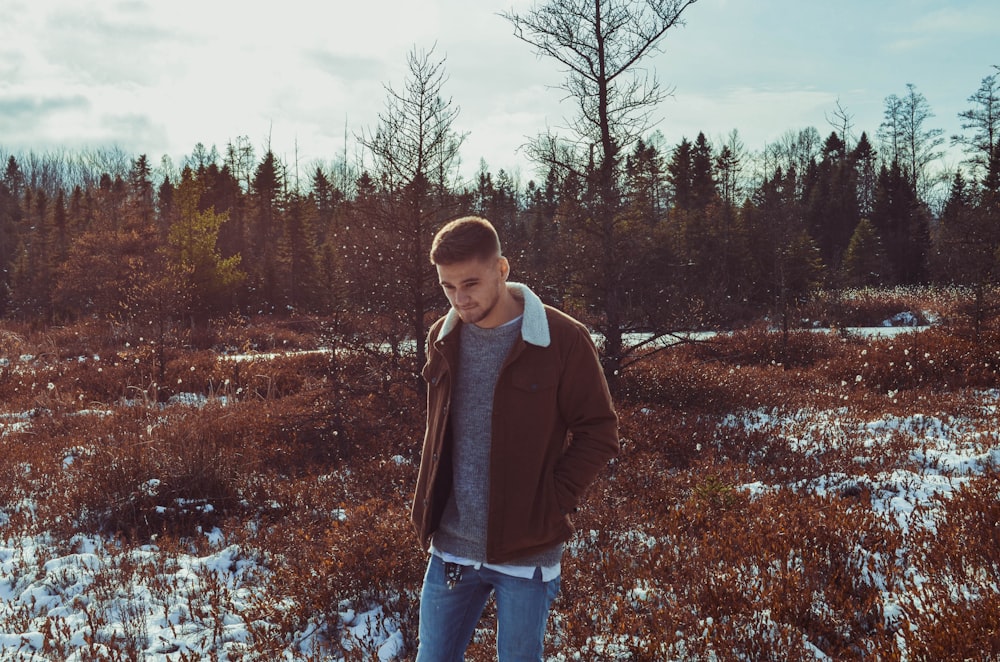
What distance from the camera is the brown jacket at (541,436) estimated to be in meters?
2.17

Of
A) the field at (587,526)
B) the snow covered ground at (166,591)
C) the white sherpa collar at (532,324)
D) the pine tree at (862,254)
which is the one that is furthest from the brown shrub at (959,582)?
the pine tree at (862,254)

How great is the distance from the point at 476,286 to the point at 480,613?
3.93ft

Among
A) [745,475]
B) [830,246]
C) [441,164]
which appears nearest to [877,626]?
[745,475]

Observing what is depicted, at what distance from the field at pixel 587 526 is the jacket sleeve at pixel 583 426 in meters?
2.10

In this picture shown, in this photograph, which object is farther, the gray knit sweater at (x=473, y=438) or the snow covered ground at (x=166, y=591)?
the snow covered ground at (x=166, y=591)

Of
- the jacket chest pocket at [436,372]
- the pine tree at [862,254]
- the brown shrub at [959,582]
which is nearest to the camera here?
the jacket chest pocket at [436,372]

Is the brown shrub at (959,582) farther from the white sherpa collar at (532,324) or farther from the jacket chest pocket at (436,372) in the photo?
the jacket chest pocket at (436,372)

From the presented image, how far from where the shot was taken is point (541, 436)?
222 centimetres

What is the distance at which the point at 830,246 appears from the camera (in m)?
45.7

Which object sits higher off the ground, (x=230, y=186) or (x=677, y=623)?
(x=230, y=186)

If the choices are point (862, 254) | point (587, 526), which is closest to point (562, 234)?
point (587, 526)

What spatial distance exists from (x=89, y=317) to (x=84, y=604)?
102 ft

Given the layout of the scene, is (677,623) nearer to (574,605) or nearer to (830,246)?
(574,605)

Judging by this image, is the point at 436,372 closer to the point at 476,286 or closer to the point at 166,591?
the point at 476,286
